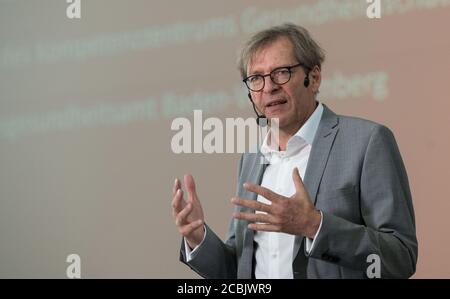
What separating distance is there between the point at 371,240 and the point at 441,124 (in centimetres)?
103

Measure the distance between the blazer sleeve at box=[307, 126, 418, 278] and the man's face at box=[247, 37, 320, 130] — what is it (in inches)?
10.8

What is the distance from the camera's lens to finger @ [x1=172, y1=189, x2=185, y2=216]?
155cm

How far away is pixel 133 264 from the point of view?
2.67 meters

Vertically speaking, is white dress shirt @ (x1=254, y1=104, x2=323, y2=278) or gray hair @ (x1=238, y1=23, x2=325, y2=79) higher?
gray hair @ (x1=238, y1=23, x2=325, y2=79)

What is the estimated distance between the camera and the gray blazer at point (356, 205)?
139 centimetres

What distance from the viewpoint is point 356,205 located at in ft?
4.99

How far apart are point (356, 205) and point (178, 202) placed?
0.49 metres
